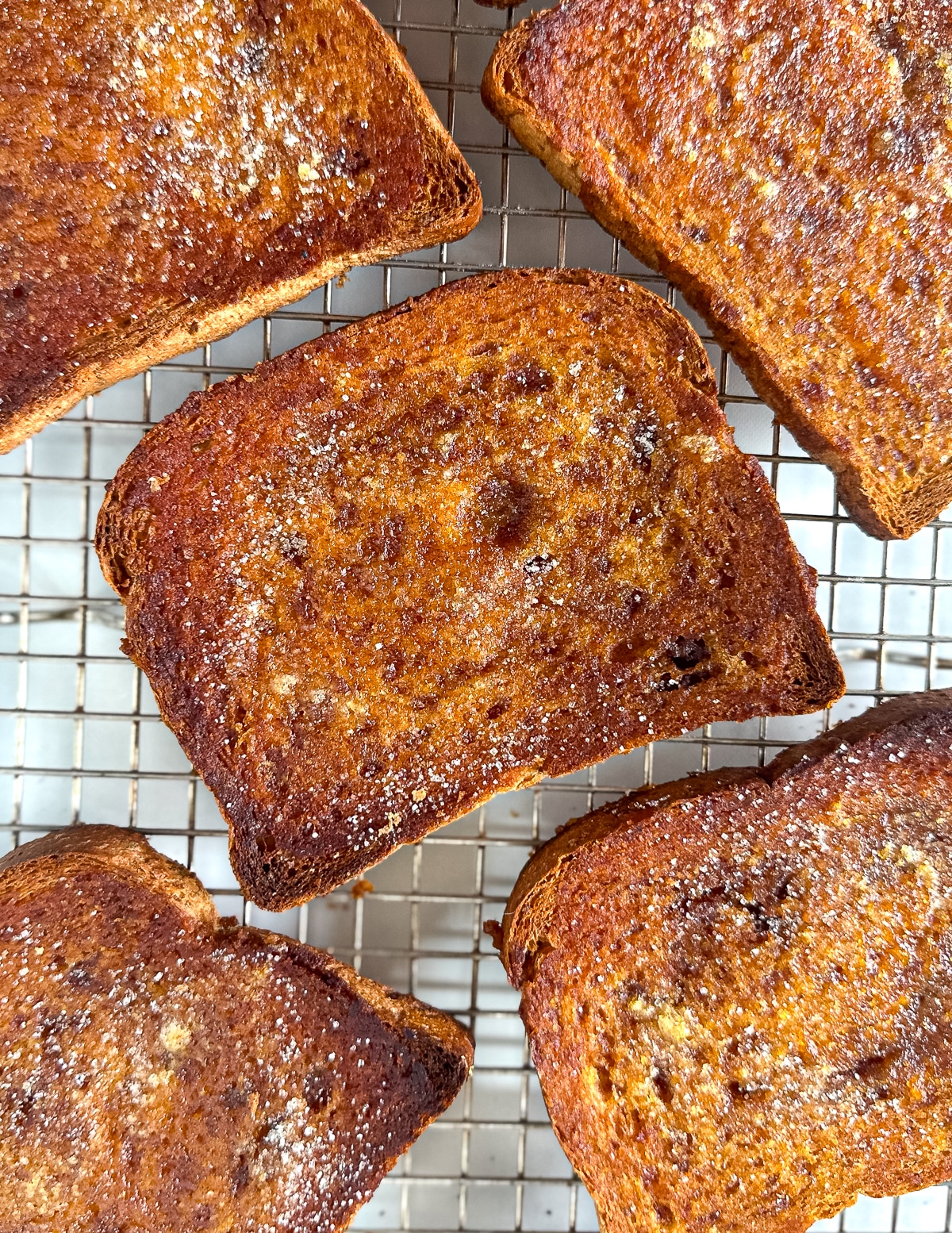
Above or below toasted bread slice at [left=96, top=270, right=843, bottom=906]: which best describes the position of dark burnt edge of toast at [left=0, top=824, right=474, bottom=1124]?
below

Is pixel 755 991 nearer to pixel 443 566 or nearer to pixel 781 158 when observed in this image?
pixel 443 566

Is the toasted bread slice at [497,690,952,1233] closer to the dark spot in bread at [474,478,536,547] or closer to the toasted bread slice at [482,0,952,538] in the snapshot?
the dark spot in bread at [474,478,536,547]

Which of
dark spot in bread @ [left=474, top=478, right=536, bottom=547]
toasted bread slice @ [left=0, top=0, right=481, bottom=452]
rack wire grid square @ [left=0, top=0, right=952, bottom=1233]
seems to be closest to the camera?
toasted bread slice @ [left=0, top=0, right=481, bottom=452]

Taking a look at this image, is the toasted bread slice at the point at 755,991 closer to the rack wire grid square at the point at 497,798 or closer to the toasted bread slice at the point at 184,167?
the rack wire grid square at the point at 497,798

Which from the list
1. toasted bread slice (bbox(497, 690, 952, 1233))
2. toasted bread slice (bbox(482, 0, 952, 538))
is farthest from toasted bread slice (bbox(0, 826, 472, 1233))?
toasted bread slice (bbox(482, 0, 952, 538))

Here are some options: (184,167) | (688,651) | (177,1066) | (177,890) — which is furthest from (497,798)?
(184,167)

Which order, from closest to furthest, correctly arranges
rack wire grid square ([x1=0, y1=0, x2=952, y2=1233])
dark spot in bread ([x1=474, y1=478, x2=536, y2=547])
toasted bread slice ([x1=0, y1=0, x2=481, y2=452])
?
toasted bread slice ([x1=0, y1=0, x2=481, y2=452]), dark spot in bread ([x1=474, y1=478, x2=536, y2=547]), rack wire grid square ([x1=0, y1=0, x2=952, y2=1233])
